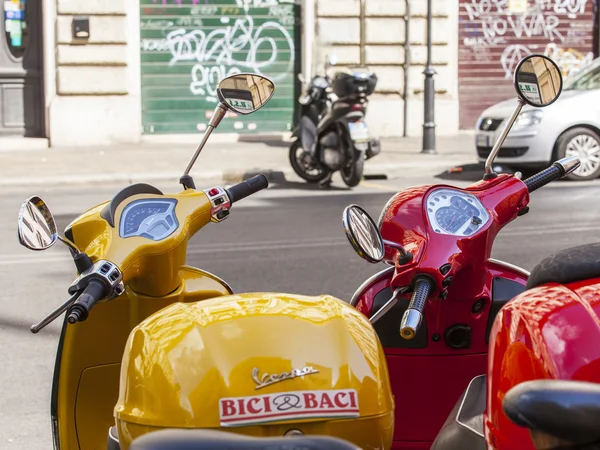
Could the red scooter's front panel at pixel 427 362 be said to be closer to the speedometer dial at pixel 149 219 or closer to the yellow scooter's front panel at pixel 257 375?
the speedometer dial at pixel 149 219

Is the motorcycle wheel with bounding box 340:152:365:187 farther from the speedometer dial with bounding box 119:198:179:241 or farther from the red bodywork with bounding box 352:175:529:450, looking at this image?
the speedometer dial with bounding box 119:198:179:241

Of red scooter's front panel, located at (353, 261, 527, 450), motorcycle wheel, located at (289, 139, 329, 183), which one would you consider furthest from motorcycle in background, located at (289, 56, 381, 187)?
red scooter's front panel, located at (353, 261, 527, 450)

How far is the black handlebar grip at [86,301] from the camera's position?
2.17m

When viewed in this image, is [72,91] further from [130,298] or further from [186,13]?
[130,298]

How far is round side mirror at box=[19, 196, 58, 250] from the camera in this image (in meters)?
2.42

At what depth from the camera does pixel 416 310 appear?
228 centimetres

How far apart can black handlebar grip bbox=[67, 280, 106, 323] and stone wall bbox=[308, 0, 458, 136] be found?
16.0 meters

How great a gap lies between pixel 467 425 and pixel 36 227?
3.34 ft

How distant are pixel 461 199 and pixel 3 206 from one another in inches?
369

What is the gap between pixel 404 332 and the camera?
2221 millimetres

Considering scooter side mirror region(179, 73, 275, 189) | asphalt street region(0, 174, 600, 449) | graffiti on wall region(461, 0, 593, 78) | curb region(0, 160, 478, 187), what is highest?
graffiti on wall region(461, 0, 593, 78)

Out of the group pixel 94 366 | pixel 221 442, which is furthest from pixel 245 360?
pixel 94 366

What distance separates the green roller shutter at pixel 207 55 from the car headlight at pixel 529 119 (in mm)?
5622

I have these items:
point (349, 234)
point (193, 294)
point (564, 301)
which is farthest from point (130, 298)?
point (564, 301)
